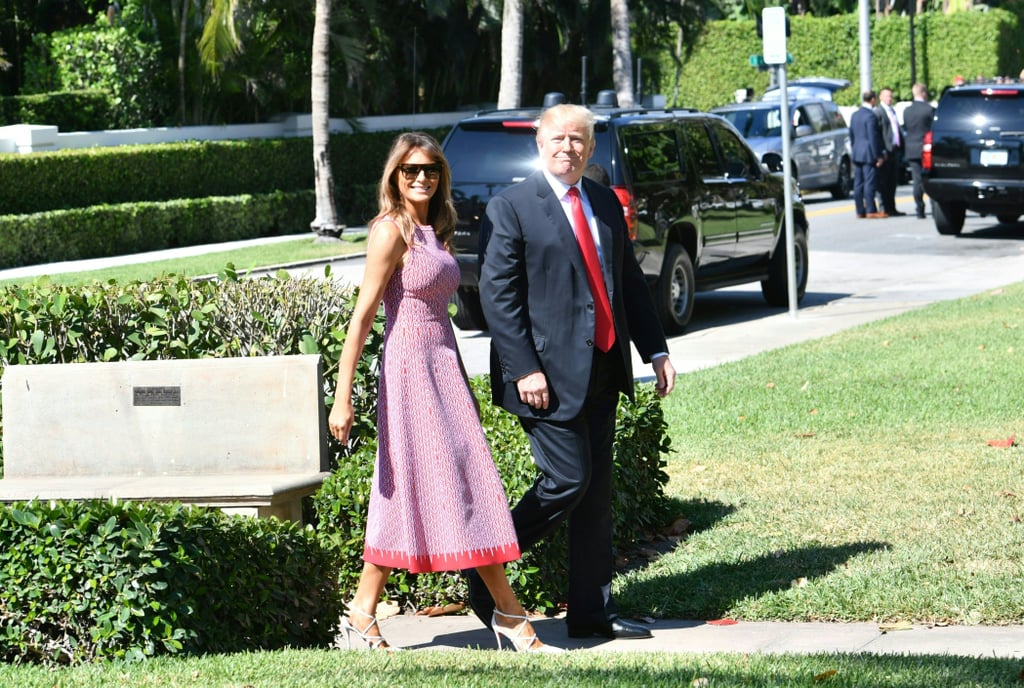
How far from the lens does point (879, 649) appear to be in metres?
5.18

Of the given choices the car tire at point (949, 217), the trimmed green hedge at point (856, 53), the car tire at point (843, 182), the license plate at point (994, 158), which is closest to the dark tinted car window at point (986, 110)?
the license plate at point (994, 158)

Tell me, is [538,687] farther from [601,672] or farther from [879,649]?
[879,649]

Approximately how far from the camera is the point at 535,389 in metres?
5.26

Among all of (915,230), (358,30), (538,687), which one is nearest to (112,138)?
(358,30)

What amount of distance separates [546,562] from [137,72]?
2268 centimetres

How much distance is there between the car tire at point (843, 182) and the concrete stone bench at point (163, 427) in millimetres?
24917

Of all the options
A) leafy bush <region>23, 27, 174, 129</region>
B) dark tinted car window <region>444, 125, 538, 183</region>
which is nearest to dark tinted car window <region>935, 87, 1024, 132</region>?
dark tinted car window <region>444, 125, 538, 183</region>

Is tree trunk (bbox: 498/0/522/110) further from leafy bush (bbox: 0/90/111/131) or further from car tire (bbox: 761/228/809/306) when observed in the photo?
car tire (bbox: 761/228/809/306)

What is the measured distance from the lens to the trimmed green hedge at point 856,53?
50.1 metres

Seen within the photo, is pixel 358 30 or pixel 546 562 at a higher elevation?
pixel 358 30

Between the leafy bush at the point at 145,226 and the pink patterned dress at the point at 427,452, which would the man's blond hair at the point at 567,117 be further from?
the leafy bush at the point at 145,226

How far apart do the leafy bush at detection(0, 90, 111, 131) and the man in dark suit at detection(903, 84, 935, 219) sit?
13.6 metres

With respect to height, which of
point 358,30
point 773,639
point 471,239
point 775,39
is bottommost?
point 773,639

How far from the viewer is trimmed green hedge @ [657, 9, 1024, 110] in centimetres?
5009
